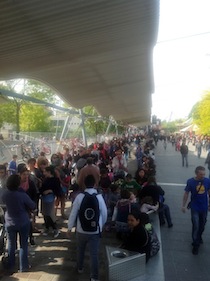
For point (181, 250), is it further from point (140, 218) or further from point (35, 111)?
point (35, 111)

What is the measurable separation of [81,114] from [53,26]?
1292 cm

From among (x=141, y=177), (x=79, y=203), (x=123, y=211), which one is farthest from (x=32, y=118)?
(x=79, y=203)

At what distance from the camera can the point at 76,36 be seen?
Answer: 574 cm

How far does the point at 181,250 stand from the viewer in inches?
248

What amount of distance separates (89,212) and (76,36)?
314 cm

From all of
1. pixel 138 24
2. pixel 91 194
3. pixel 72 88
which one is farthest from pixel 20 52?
pixel 72 88

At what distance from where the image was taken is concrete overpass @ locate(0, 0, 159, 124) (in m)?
4.46

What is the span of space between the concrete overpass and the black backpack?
2.61 metres

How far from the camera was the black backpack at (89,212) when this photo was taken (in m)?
4.49

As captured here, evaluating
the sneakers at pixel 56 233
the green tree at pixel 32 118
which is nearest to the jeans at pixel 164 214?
the sneakers at pixel 56 233

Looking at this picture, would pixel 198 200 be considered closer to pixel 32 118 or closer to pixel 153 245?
pixel 153 245

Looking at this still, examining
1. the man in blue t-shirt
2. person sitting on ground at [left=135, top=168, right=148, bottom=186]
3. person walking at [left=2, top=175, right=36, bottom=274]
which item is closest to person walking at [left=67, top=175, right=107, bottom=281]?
person walking at [left=2, top=175, right=36, bottom=274]

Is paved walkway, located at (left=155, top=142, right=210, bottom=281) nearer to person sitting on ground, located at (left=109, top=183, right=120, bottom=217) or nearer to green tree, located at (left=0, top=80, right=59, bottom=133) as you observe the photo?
person sitting on ground, located at (left=109, top=183, right=120, bottom=217)

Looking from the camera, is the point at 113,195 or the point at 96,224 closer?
the point at 96,224
